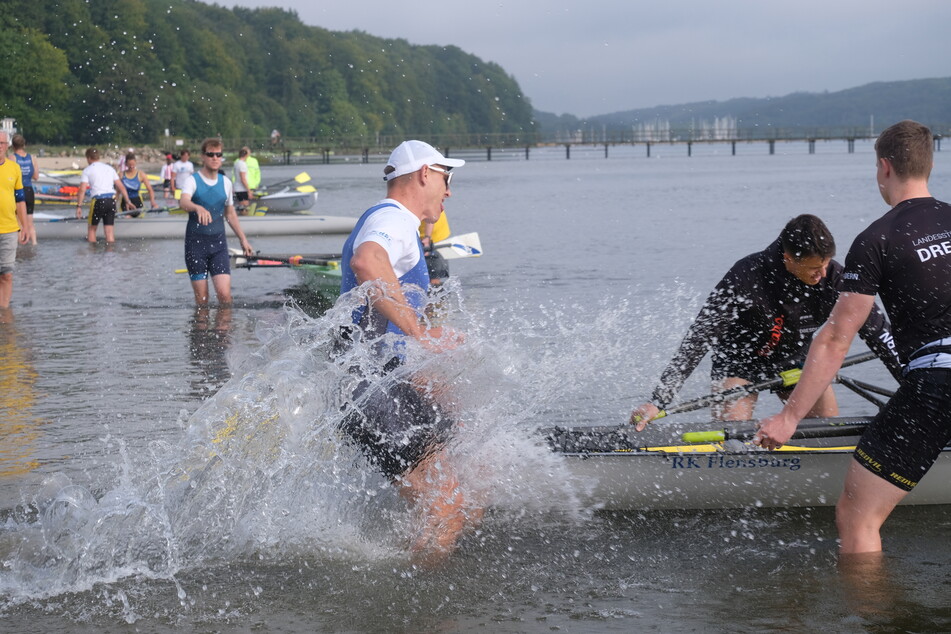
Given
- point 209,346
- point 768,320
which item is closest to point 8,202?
point 209,346

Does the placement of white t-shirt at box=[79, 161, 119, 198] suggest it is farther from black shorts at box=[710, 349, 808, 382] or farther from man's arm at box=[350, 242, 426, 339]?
man's arm at box=[350, 242, 426, 339]

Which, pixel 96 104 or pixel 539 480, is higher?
pixel 96 104

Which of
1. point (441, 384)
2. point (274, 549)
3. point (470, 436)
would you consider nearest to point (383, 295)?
point (441, 384)

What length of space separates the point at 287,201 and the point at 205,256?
46.9ft

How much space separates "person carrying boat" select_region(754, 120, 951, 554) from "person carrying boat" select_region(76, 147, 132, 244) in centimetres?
1804

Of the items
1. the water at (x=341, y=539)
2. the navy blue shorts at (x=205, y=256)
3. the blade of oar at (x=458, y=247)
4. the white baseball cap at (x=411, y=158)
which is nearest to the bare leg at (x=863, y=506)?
the water at (x=341, y=539)

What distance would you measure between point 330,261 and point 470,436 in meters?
8.34

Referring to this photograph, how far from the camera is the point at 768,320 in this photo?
18.0ft

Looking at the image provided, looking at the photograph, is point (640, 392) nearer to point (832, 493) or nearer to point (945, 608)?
point (832, 493)

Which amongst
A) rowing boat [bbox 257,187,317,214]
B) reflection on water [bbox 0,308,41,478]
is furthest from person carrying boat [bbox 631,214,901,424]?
rowing boat [bbox 257,187,317,214]

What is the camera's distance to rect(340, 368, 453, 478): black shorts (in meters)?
4.18

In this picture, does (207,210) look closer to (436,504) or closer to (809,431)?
(436,504)

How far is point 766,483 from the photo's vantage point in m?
5.46

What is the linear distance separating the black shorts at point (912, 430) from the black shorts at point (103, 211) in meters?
19.2
